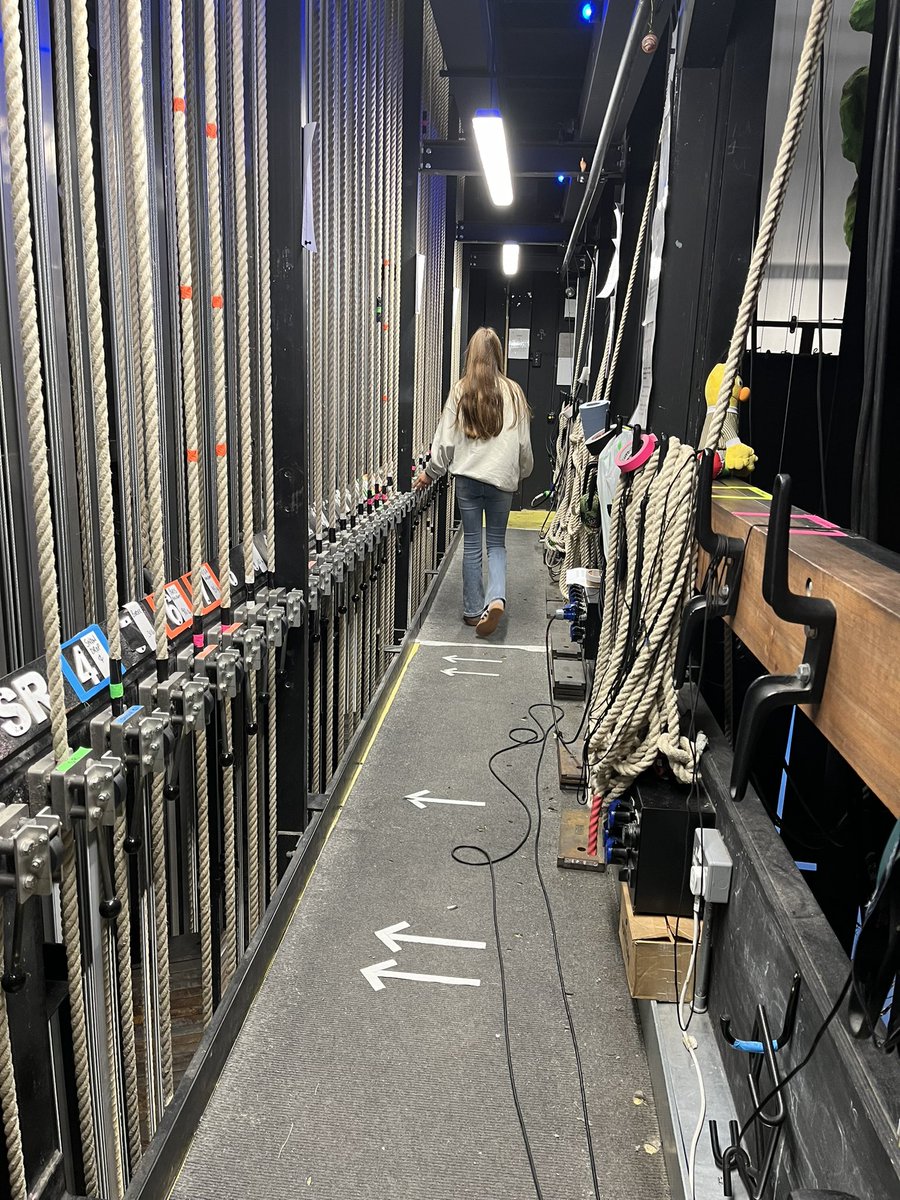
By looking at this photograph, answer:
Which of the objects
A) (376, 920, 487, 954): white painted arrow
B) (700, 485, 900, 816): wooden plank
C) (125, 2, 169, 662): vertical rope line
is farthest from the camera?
(376, 920, 487, 954): white painted arrow

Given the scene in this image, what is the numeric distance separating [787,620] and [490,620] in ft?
12.4

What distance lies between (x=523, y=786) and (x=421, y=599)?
2.31m

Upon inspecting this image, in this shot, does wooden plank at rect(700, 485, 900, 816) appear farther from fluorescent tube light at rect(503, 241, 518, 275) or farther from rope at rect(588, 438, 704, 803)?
fluorescent tube light at rect(503, 241, 518, 275)

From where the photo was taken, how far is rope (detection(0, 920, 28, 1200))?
104 centimetres

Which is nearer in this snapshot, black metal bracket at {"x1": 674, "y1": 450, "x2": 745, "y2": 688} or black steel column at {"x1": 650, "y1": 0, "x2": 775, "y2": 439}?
black metal bracket at {"x1": 674, "y1": 450, "x2": 745, "y2": 688}

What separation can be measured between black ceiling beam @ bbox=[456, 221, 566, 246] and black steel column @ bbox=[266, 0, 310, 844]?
4.70m

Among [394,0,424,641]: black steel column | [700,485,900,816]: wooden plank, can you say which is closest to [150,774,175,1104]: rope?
[700,485,900,816]: wooden plank

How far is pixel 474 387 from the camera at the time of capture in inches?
182

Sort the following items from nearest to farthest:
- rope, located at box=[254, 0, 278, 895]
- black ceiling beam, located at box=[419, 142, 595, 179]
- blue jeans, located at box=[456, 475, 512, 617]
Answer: rope, located at box=[254, 0, 278, 895], black ceiling beam, located at box=[419, 142, 595, 179], blue jeans, located at box=[456, 475, 512, 617]

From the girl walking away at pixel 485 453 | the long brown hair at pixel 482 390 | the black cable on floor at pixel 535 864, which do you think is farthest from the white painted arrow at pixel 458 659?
the long brown hair at pixel 482 390

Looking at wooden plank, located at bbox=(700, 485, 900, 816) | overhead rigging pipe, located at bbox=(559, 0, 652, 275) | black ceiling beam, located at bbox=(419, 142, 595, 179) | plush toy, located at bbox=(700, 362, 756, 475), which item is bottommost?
wooden plank, located at bbox=(700, 485, 900, 816)

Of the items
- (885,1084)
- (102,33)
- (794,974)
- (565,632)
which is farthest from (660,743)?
(565,632)

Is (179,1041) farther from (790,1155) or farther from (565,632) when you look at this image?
(565,632)

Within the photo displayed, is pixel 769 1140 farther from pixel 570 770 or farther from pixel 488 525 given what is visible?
pixel 488 525
